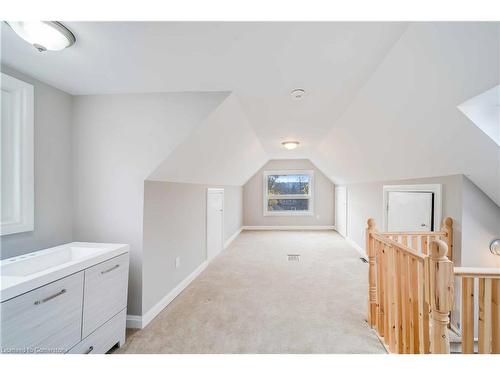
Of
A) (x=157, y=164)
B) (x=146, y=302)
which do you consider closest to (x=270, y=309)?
(x=146, y=302)

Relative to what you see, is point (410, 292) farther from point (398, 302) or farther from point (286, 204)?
point (286, 204)

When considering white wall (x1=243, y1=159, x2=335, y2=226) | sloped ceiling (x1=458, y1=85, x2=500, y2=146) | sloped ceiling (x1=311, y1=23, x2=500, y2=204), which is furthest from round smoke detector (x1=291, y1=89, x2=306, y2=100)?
white wall (x1=243, y1=159, x2=335, y2=226)

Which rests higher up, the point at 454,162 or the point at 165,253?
the point at 454,162

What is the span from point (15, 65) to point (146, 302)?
218 cm

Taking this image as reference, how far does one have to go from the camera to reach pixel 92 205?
7.07 feet

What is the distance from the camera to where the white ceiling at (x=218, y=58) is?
1.17 metres

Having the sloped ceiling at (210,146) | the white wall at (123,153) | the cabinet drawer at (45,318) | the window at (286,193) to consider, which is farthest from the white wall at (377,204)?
the cabinet drawer at (45,318)

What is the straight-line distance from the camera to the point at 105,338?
163 centimetres

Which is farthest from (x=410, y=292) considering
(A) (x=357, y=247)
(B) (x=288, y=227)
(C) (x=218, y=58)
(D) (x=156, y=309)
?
(B) (x=288, y=227)

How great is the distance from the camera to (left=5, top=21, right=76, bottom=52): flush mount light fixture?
1.12 metres

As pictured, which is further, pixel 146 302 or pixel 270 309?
pixel 270 309

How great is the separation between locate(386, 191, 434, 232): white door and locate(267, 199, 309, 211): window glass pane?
396cm

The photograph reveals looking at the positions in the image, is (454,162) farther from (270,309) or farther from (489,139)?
(270,309)

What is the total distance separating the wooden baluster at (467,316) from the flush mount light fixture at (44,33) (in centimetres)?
266
